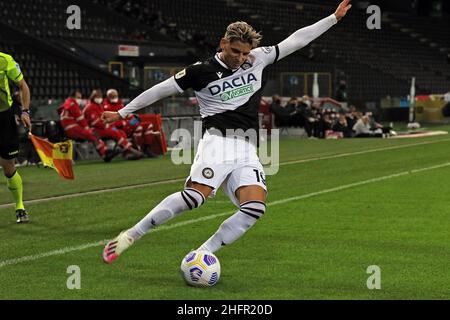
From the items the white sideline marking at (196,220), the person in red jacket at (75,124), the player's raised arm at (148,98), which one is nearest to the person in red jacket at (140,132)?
the person in red jacket at (75,124)

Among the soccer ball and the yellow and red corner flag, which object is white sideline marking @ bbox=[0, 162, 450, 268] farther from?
the yellow and red corner flag

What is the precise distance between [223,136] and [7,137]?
4.42 m

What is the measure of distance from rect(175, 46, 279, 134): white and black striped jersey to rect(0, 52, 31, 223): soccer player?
4.09 meters

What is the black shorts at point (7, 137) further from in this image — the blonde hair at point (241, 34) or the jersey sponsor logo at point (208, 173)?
the blonde hair at point (241, 34)

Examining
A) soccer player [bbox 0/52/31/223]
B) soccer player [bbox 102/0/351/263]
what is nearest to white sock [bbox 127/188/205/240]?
soccer player [bbox 102/0/351/263]

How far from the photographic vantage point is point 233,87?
7.50m

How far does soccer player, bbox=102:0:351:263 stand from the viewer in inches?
284

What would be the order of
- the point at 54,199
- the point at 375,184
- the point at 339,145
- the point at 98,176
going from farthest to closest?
1. the point at 339,145
2. the point at 98,176
3. the point at 375,184
4. the point at 54,199

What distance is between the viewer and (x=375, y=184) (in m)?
15.4

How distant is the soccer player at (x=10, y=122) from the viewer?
11000mm

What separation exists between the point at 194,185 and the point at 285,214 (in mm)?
4433

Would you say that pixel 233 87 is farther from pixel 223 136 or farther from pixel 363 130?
pixel 363 130
